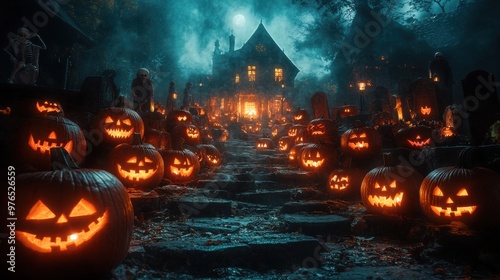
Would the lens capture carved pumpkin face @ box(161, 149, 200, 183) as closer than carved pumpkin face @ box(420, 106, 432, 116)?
Yes

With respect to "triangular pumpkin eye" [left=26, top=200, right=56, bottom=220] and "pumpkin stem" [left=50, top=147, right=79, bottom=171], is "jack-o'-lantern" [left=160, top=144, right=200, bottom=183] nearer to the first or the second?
"pumpkin stem" [left=50, top=147, right=79, bottom=171]

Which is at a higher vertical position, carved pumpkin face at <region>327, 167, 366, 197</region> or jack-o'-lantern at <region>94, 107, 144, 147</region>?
jack-o'-lantern at <region>94, 107, 144, 147</region>

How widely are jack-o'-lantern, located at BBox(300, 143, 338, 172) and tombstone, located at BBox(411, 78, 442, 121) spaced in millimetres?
9232

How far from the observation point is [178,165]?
297 inches

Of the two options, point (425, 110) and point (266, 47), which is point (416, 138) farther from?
point (266, 47)

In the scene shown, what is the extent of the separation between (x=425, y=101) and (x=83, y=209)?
16855 mm

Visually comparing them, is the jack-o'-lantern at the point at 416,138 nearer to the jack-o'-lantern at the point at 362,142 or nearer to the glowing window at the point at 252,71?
the jack-o'-lantern at the point at 362,142

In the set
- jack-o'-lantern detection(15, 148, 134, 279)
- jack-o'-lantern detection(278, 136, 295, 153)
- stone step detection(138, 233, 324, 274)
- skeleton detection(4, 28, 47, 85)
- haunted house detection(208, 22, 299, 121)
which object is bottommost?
stone step detection(138, 233, 324, 274)

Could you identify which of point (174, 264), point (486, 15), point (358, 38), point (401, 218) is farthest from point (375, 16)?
point (174, 264)

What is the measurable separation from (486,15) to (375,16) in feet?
33.8

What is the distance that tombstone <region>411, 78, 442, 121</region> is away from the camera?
49.1ft

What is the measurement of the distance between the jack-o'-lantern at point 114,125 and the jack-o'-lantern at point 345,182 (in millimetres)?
5358

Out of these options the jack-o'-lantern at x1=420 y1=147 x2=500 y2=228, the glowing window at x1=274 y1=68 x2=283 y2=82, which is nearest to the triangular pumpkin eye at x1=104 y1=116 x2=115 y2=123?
the jack-o'-lantern at x1=420 y1=147 x2=500 y2=228

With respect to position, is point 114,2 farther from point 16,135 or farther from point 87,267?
point 87,267
